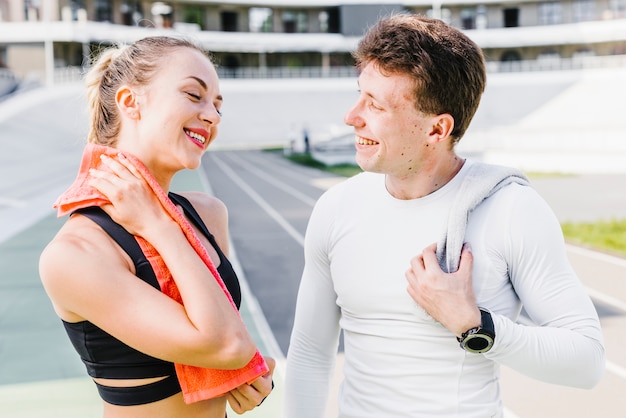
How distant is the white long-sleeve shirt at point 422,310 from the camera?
2.00m

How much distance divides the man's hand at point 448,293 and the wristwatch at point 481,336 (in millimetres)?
14

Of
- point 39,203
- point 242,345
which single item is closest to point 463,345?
point 242,345

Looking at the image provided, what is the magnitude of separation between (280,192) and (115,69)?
688 inches

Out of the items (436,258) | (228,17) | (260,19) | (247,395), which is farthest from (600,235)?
(260,19)

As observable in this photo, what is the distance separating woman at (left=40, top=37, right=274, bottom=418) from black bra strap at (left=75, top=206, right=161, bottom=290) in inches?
0.5

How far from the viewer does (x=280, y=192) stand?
64.6ft

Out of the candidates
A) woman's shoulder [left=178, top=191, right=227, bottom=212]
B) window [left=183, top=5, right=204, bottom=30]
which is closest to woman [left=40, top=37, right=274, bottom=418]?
woman's shoulder [left=178, top=191, right=227, bottom=212]

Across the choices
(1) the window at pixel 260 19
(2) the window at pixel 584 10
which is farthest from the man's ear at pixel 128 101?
(2) the window at pixel 584 10

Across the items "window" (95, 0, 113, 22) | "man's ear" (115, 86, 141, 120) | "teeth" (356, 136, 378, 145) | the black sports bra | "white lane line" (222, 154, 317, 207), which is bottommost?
"white lane line" (222, 154, 317, 207)

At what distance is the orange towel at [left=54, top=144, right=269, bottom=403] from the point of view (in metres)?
1.95

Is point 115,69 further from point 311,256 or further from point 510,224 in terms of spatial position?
point 510,224

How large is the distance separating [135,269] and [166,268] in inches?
3.5

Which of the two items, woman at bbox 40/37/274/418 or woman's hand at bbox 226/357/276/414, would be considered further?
woman's hand at bbox 226/357/276/414

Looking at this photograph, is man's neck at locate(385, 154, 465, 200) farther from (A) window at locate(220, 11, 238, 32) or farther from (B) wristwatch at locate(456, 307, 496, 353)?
(A) window at locate(220, 11, 238, 32)
